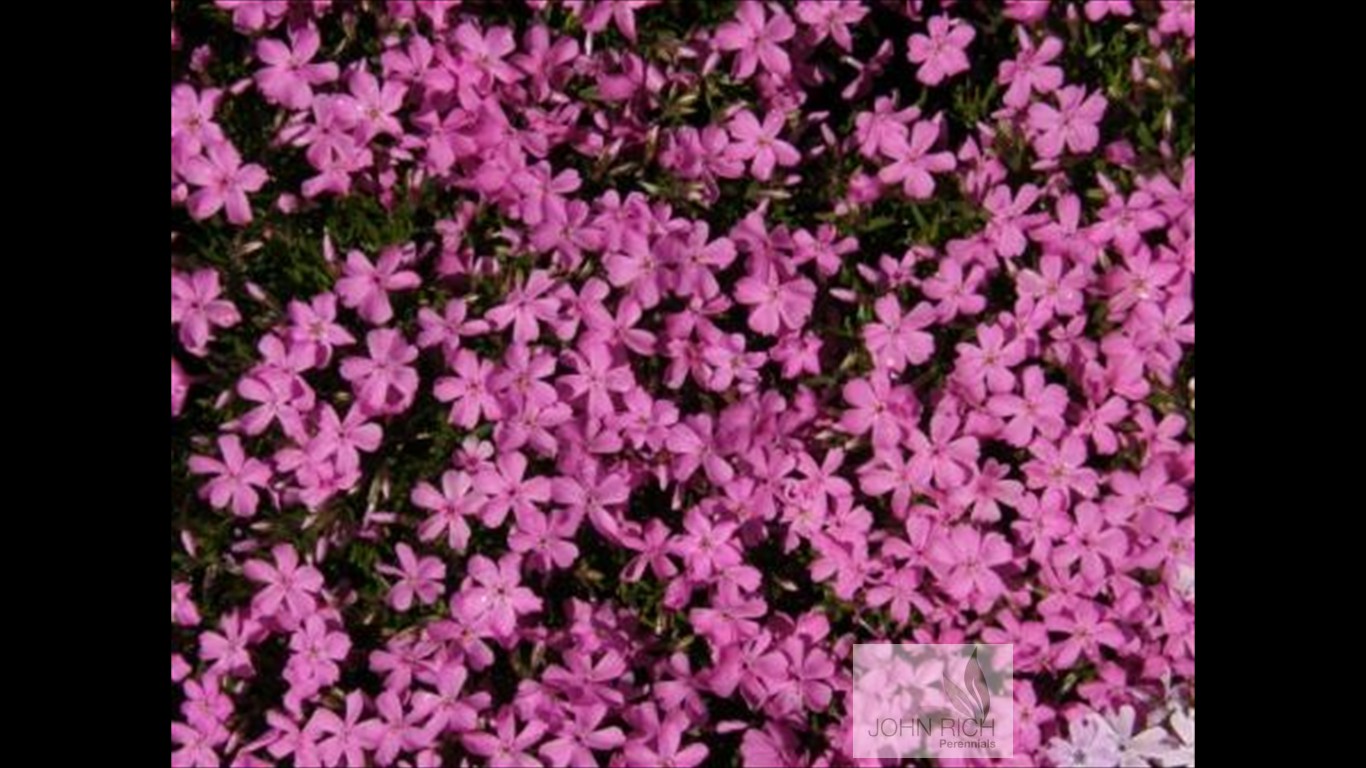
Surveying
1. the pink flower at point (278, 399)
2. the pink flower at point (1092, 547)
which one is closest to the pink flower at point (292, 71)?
the pink flower at point (278, 399)

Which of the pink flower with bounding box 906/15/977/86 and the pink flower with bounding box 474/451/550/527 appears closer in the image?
the pink flower with bounding box 474/451/550/527

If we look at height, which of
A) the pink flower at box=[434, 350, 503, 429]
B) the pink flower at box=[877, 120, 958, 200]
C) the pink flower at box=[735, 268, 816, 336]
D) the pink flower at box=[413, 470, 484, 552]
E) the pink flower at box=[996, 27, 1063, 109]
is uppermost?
the pink flower at box=[996, 27, 1063, 109]

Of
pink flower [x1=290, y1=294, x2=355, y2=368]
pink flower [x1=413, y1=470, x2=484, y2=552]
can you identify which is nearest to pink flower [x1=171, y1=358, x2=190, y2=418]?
pink flower [x1=290, y1=294, x2=355, y2=368]

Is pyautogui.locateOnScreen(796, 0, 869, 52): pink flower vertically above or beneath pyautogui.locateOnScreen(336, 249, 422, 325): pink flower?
above

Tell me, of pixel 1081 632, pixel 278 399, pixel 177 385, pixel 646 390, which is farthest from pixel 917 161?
pixel 177 385

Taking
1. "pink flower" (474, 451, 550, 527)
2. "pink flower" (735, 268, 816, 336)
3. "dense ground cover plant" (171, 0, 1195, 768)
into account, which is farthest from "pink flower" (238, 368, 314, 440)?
"pink flower" (735, 268, 816, 336)

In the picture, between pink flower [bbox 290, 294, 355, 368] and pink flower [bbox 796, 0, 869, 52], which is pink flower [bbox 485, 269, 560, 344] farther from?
pink flower [bbox 796, 0, 869, 52]

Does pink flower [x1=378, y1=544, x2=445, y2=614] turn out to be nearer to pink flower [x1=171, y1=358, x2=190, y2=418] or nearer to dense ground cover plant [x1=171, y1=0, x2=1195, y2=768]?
dense ground cover plant [x1=171, y1=0, x2=1195, y2=768]
